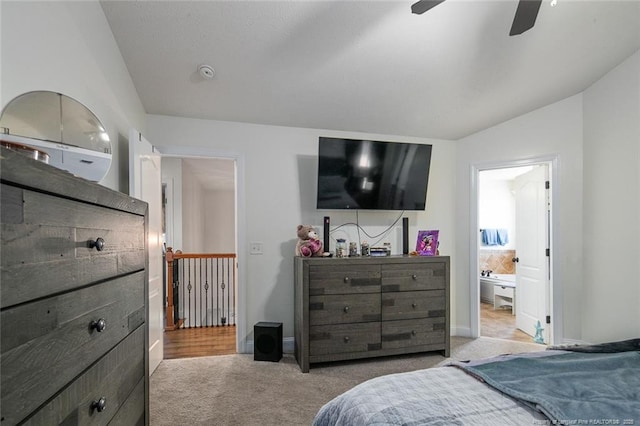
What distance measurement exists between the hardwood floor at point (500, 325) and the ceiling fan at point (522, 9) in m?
3.45

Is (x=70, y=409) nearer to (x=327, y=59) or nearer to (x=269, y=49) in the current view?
(x=269, y=49)

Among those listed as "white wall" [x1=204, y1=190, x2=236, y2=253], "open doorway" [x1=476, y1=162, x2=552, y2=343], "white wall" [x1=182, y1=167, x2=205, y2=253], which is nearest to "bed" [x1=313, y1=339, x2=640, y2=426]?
"open doorway" [x1=476, y1=162, x2=552, y2=343]

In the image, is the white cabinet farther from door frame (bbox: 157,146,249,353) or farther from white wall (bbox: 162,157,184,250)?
white wall (bbox: 162,157,184,250)

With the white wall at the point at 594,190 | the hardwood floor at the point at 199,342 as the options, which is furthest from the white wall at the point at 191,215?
the white wall at the point at 594,190

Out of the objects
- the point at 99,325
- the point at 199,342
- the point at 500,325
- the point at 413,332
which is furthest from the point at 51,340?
the point at 500,325

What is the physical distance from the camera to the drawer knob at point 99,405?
0.90m

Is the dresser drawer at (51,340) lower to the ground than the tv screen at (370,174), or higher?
lower

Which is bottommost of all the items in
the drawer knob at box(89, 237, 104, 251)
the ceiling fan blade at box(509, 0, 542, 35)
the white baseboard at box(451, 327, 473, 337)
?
the white baseboard at box(451, 327, 473, 337)

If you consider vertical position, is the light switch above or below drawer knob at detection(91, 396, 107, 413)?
above

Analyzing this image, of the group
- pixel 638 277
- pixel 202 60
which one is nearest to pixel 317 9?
pixel 202 60

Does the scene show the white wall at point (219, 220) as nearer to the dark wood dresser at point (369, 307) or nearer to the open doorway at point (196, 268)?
the open doorway at point (196, 268)

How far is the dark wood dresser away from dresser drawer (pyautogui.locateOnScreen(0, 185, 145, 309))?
1.92 metres

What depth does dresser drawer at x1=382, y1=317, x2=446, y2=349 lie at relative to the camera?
2.97m

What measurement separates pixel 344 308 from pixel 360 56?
2157 mm
